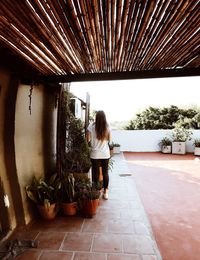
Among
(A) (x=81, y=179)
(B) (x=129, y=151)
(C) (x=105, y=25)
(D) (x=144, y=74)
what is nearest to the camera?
(C) (x=105, y=25)

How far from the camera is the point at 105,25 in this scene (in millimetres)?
2051

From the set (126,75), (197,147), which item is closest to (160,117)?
(197,147)

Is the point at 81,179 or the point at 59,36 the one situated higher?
the point at 59,36

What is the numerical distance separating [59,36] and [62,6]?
1.67ft

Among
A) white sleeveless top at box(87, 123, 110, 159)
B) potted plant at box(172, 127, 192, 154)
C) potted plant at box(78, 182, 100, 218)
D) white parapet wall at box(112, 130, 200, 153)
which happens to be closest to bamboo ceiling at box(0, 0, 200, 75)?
white sleeveless top at box(87, 123, 110, 159)

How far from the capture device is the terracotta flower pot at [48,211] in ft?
11.1

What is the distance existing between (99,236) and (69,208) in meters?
0.74

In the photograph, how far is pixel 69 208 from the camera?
3596 mm

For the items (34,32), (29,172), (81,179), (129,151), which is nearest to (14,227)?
(29,172)

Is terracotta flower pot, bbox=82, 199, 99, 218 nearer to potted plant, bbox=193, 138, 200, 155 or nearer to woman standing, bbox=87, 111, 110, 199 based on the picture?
woman standing, bbox=87, 111, 110, 199

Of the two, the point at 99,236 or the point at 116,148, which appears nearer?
the point at 99,236

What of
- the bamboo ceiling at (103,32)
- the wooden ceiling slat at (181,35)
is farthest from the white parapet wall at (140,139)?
the wooden ceiling slat at (181,35)

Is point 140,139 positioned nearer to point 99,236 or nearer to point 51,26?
point 99,236

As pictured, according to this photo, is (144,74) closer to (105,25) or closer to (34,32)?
(105,25)
